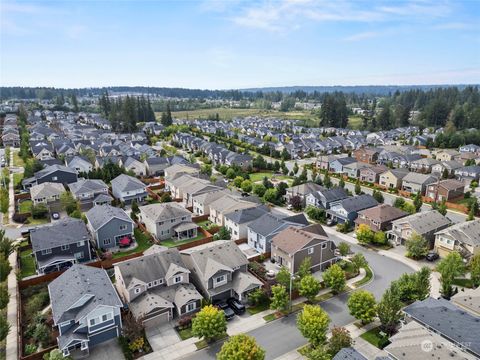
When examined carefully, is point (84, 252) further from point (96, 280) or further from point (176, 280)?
point (176, 280)

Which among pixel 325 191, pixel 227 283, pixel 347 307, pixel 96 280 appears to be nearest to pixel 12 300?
pixel 96 280

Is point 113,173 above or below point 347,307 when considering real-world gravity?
above

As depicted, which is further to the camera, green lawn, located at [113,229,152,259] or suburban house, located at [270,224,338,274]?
green lawn, located at [113,229,152,259]

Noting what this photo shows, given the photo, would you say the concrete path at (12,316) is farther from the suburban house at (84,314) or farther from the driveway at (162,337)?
the driveway at (162,337)

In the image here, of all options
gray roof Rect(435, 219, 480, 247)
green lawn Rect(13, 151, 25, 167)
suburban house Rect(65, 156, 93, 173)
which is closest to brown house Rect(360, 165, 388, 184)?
gray roof Rect(435, 219, 480, 247)

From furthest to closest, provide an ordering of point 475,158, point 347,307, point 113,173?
point 475,158, point 113,173, point 347,307

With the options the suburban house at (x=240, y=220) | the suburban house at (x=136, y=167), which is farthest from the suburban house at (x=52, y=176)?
the suburban house at (x=240, y=220)

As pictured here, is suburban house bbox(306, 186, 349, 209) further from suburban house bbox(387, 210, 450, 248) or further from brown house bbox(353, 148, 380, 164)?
brown house bbox(353, 148, 380, 164)
